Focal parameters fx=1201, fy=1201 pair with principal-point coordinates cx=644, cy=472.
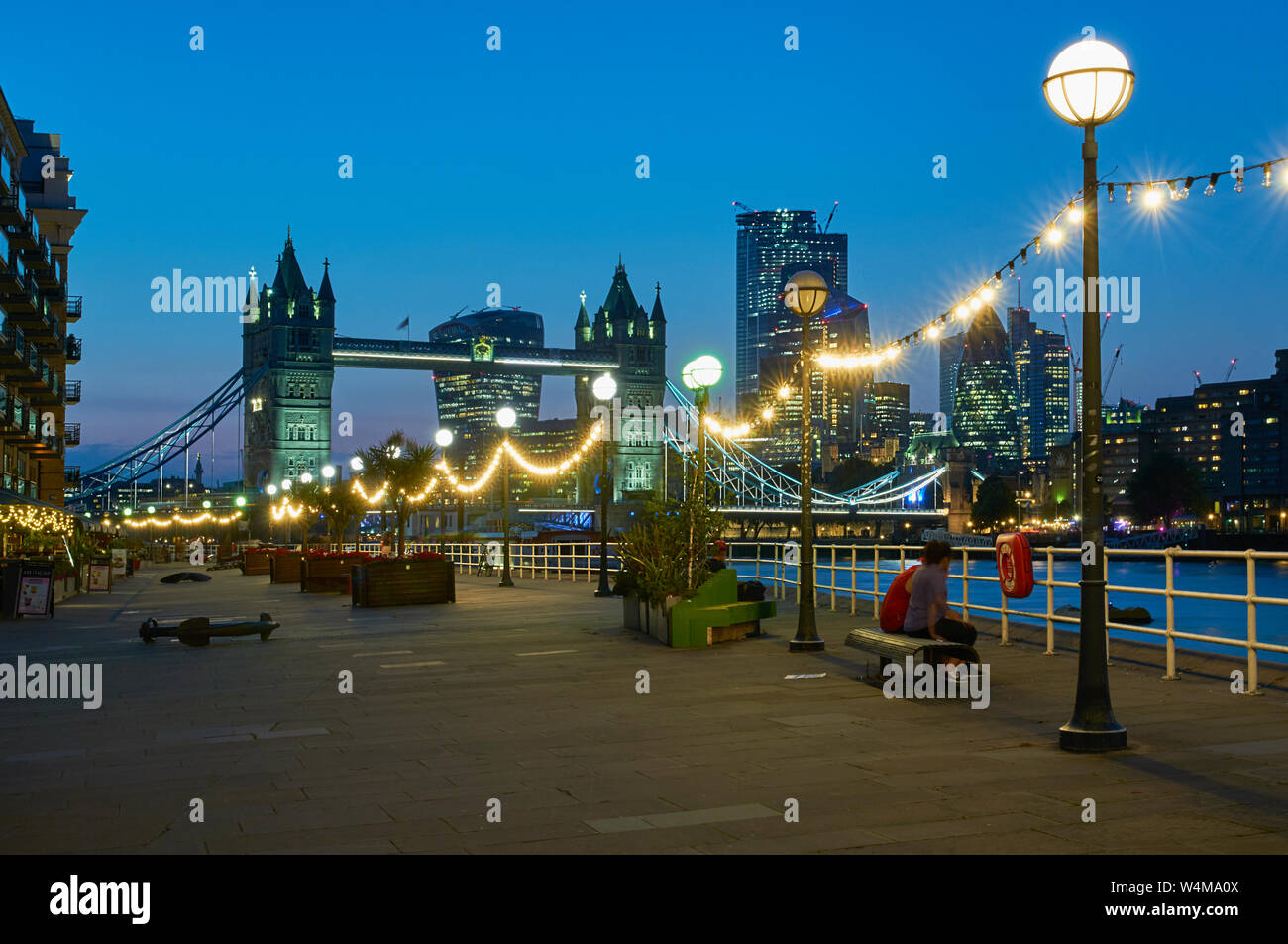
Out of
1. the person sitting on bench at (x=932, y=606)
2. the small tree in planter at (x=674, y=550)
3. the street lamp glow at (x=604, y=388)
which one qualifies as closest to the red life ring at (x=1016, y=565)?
the person sitting on bench at (x=932, y=606)

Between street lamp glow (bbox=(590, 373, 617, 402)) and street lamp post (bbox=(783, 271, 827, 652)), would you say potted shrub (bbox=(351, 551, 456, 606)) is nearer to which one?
street lamp glow (bbox=(590, 373, 617, 402))

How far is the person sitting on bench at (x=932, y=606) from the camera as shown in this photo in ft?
31.9

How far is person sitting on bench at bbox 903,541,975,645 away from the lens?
9719 mm

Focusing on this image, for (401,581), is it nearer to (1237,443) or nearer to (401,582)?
(401,582)

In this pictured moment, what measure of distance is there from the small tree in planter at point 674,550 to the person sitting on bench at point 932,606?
4246 mm

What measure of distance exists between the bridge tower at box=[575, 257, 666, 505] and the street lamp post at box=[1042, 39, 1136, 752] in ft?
376

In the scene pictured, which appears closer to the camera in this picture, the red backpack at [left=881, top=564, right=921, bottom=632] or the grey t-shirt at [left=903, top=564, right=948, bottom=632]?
the grey t-shirt at [left=903, top=564, right=948, bottom=632]

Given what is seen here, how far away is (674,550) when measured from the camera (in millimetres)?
13992

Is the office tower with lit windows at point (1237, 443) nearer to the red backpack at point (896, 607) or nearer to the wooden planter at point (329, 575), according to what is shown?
the wooden planter at point (329, 575)

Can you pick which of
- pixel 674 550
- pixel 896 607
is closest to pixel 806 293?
pixel 674 550

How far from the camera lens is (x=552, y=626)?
16562mm

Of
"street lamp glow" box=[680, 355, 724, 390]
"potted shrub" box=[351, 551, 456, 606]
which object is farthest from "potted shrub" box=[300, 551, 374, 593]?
"street lamp glow" box=[680, 355, 724, 390]

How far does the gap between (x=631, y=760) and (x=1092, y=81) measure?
4.82 metres
